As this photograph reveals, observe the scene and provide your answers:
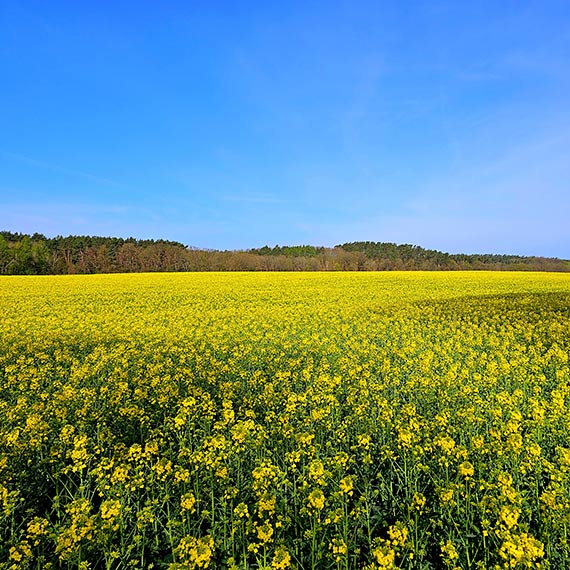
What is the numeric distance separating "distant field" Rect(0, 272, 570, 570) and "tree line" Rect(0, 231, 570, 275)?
63717 millimetres

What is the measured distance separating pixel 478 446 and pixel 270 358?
21.4 ft

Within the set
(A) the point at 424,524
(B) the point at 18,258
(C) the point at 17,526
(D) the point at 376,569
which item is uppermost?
(B) the point at 18,258

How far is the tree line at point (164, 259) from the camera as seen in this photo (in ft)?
230

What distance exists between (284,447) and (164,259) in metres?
80.2

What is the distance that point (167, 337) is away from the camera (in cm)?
1347

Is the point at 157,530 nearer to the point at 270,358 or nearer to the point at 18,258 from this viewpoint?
the point at 270,358

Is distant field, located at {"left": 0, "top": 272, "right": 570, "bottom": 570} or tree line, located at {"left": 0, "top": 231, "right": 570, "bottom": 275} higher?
tree line, located at {"left": 0, "top": 231, "right": 570, "bottom": 275}

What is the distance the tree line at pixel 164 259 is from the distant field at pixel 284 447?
63717 millimetres

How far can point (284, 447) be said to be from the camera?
5.44 metres

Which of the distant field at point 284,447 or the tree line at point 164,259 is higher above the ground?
the tree line at point 164,259

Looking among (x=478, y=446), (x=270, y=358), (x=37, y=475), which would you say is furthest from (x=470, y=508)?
(x=270, y=358)

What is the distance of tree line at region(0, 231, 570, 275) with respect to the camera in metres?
70.2

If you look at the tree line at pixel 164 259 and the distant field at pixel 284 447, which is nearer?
the distant field at pixel 284 447

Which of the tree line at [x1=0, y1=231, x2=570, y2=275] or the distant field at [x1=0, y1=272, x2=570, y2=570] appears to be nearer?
the distant field at [x1=0, y1=272, x2=570, y2=570]
